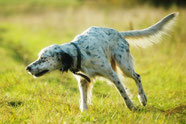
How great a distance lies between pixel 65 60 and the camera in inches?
174

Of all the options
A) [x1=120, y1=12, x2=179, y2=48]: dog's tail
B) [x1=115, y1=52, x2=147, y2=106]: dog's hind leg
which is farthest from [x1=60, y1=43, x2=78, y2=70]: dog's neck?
[x1=120, y1=12, x2=179, y2=48]: dog's tail

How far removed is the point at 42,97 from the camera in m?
5.21

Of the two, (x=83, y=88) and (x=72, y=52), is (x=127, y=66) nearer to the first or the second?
(x=83, y=88)

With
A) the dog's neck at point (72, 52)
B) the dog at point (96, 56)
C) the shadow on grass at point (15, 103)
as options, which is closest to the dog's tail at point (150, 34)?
the dog at point (96, 56)

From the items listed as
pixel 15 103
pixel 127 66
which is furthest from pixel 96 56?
pixel 15 103

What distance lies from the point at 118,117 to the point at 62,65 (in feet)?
3.45

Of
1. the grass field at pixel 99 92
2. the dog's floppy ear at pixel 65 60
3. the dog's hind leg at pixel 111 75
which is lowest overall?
the grass field at pixel 99 92

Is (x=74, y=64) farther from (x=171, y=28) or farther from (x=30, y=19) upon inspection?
(x=30, y=19)

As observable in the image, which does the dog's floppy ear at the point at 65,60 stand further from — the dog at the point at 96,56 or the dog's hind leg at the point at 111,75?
the dog's hind leg at the point at 111,75

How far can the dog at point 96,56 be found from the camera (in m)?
4.39

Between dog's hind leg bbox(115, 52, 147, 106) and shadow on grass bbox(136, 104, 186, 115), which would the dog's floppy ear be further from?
shadow on grass bbox(136, 104, 186, 115)

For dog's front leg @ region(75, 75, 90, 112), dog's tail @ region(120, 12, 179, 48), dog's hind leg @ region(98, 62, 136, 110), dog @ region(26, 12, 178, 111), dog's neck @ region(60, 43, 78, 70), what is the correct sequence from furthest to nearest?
dog's tail @ region(120, 12, 179, 48) < dog's front leg @ region(75, 75, 90, 112) < dog's hind leg @ region(98, 62, 136, 110) < dog's neck @ region(60, 43, 78, 70) < dog @ region(26, 12, 178, 111)

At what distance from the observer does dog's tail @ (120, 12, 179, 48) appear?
6105 millimetres

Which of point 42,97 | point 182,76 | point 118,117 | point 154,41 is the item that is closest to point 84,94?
point 42,97
